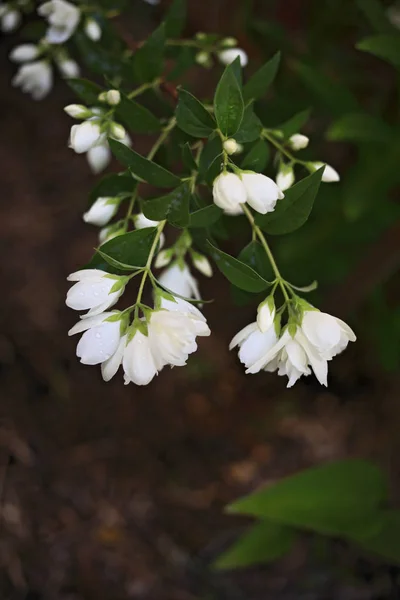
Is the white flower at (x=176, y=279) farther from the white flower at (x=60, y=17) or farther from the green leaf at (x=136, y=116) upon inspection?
the white flower at (x=60, y=17)

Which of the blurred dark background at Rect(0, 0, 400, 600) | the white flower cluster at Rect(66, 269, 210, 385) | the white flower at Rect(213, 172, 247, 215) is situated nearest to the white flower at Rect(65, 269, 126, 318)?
the white flower cluster at Rect(66, 269, 210, 385)

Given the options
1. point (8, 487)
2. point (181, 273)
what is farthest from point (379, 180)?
point (8, 487)

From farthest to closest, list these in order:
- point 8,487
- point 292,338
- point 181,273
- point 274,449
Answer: point 274,449, point 8,487, point 181,273, point 292,338

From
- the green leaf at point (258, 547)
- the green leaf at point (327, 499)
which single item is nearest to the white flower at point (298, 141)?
the green leaf at point (327, 499)

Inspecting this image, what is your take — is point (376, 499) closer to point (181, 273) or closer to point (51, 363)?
point (181, 273)

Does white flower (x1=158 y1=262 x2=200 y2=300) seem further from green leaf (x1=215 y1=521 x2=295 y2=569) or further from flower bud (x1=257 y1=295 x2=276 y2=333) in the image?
green leaf (x1=215 y1=521 x2=295 y2=569)

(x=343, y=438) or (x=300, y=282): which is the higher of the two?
(x=300, y=282)
